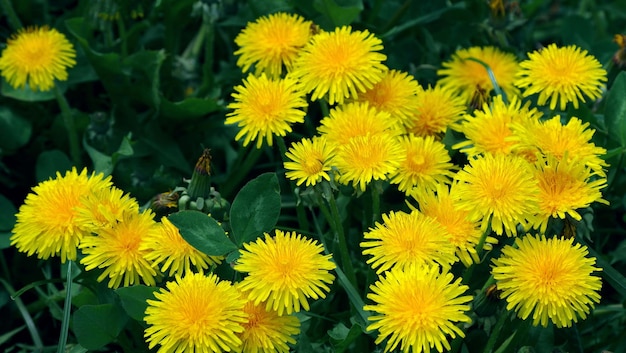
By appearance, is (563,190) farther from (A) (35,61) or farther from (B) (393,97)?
(A) (35,61)

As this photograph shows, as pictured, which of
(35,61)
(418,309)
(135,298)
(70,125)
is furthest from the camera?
(70,125)

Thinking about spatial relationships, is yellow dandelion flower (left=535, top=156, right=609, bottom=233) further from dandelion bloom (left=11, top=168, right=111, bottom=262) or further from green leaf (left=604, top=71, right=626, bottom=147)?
dandelion bloom (left=11, top=168, right=111, bottom=262)

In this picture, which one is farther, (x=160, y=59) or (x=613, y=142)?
(x=160, y=59)

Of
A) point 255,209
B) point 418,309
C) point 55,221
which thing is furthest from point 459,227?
point 55,221

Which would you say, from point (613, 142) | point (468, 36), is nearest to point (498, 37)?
point (468, 36)

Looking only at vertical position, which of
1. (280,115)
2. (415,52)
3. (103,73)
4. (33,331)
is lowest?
(33,331)

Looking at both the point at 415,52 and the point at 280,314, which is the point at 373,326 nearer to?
the point at 280,314
